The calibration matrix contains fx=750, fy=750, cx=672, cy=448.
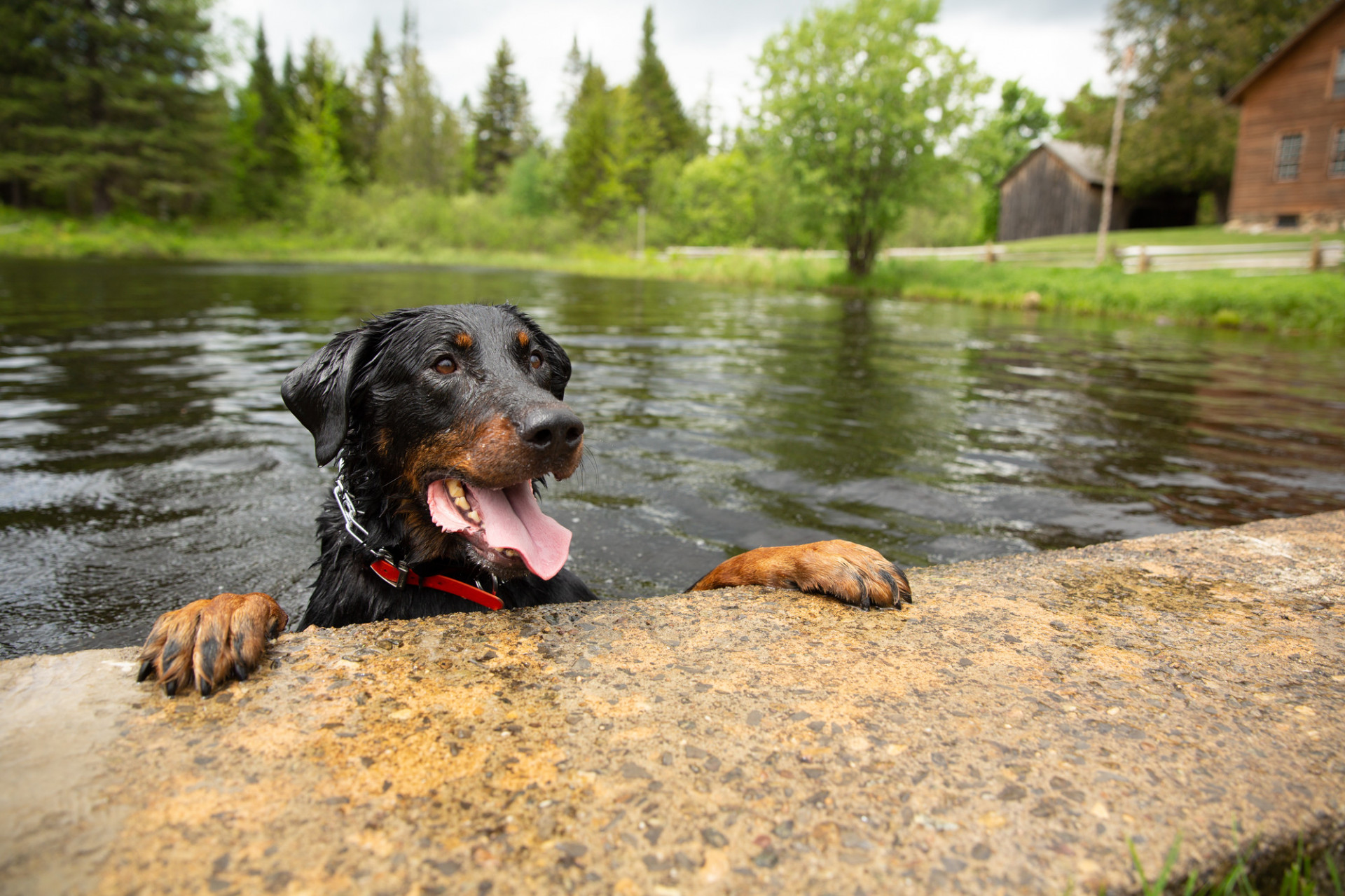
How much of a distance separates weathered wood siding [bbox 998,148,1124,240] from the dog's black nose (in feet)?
160

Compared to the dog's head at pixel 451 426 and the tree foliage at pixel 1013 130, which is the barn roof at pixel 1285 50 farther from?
the dog's head at pixel 451 426

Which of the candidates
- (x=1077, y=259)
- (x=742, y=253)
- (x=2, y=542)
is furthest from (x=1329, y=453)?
(x=742, y=253)

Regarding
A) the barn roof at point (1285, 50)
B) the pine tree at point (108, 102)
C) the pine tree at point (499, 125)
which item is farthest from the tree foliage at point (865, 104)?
the pine tree at point (499, 125)

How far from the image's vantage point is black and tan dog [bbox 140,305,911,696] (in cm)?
247

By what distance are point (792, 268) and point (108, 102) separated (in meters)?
37.8

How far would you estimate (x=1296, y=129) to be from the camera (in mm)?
30016

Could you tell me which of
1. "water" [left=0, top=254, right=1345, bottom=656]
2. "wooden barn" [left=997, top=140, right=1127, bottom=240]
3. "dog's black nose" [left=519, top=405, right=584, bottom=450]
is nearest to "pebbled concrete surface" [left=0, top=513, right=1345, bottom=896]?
"dog's black nose" [left=519, top=405, right=584, bottom=450]

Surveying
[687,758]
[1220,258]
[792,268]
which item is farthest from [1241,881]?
[792,268]

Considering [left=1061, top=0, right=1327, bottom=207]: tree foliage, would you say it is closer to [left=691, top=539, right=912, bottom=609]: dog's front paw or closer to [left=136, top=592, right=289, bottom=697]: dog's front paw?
[left=691, top=539, right=912, bottom=609]: dog's front paw

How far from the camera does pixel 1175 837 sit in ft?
4.38

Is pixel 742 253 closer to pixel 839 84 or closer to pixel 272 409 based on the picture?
pixel 839 84

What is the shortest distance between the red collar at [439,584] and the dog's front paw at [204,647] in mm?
673

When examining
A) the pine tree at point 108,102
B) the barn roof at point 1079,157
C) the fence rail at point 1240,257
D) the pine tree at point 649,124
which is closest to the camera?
the fence rail at point 1240,257

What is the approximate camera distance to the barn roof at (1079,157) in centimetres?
4288
